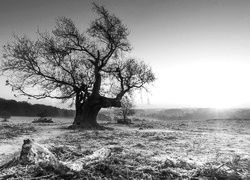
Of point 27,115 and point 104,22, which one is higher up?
point 104,22

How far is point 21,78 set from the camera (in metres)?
14.4

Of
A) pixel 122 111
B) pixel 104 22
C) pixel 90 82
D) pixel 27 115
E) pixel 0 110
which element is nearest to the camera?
pixel 104 22

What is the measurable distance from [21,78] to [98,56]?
6661mm

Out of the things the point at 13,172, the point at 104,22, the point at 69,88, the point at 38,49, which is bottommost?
the point at 13,172

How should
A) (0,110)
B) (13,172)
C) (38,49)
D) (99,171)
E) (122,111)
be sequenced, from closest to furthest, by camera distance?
(13,172) < (99,171) < (38,49) < (122,111) < (0,110)

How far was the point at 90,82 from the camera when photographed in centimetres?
1759

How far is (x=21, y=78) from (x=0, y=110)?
24699mm

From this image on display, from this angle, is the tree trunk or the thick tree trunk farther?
the tree trunk

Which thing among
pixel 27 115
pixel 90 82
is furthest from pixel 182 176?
pixel 27 115

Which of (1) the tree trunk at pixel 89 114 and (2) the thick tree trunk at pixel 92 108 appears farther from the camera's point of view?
(1) the tree trunk at pixel 89 114

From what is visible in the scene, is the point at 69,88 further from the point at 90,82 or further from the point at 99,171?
the point at 99,171

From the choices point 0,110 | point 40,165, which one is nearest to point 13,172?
point 40,165

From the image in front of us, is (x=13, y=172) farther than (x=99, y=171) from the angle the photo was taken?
No

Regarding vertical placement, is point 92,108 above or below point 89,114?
above
